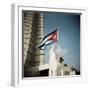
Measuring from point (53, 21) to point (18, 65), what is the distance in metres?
0.31

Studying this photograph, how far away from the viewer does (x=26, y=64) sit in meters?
1.65

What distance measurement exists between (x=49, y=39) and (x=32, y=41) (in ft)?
0.32

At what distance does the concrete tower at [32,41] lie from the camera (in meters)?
1.65

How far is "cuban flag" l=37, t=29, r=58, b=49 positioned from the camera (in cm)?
169

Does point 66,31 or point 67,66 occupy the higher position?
point 66,31

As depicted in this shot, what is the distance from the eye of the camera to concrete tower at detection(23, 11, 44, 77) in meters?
1.65

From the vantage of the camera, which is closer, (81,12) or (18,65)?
(18,65)

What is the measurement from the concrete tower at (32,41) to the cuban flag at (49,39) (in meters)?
0.02

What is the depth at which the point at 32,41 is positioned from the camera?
167cm

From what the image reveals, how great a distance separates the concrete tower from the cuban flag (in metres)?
0.02

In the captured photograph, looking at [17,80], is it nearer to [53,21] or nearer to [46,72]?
[46,72]

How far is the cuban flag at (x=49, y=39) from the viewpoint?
1.69 metres

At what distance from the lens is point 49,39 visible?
1714 mm
